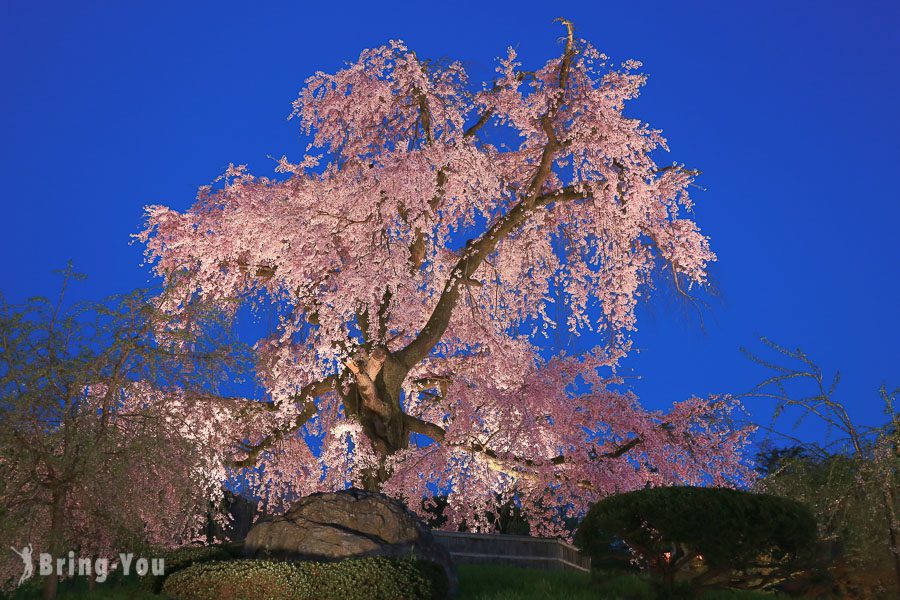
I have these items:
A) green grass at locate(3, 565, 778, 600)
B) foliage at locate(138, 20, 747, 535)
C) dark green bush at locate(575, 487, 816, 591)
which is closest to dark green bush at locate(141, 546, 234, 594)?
green grass at locate(3, 565, 778, 600)

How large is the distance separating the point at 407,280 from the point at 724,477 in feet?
22.8

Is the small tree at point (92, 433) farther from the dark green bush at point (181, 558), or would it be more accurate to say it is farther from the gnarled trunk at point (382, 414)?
the gnarled trunk at point (382, 414)

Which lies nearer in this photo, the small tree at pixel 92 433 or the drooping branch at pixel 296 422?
the small tree at pixel 92 433

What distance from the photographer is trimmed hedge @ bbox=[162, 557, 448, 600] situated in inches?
421

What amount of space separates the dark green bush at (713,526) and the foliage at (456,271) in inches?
204

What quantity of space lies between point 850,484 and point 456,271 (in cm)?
821

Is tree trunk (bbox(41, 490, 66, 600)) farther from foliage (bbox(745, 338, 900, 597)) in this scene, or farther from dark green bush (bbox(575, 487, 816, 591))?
foliage (bbox(745, 338, 900, 597))

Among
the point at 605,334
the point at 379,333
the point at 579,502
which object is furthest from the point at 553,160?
the point at 579,502

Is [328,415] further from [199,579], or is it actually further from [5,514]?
[5,514]

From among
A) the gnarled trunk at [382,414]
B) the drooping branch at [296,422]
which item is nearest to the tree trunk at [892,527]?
the gnarled trunk at [382,414]

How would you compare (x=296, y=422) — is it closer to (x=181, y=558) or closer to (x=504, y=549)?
(x=504, y=549)

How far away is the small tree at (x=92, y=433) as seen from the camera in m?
10.8

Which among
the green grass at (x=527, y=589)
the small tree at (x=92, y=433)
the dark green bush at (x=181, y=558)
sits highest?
the small tree at (x=92, y=433)

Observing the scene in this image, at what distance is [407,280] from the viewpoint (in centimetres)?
1565
